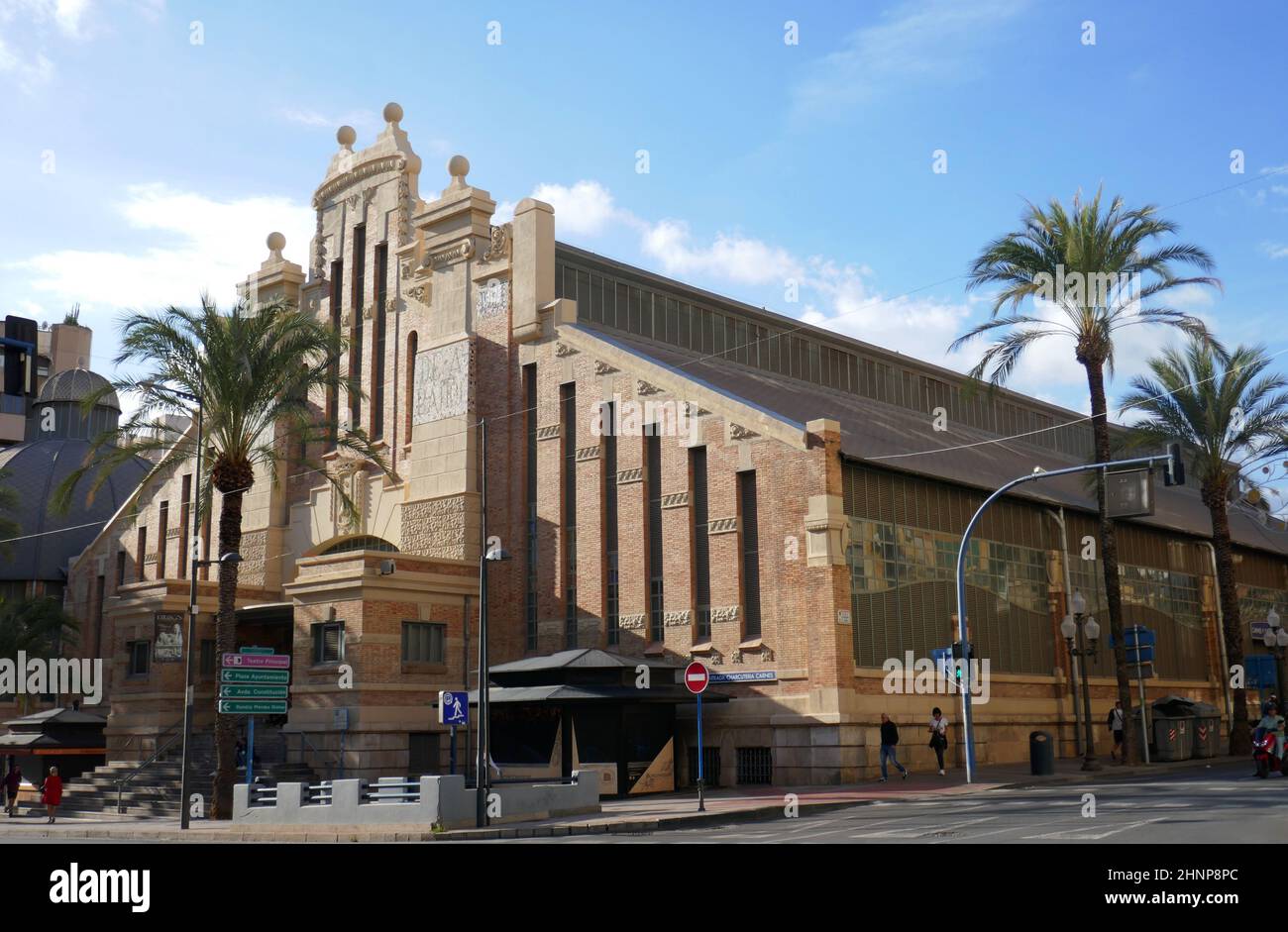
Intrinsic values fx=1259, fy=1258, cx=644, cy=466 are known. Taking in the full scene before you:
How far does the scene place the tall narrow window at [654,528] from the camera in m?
35.2

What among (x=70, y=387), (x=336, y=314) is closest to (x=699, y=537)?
(x=336, y=314)

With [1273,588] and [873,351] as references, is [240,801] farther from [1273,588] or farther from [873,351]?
[1273,588]

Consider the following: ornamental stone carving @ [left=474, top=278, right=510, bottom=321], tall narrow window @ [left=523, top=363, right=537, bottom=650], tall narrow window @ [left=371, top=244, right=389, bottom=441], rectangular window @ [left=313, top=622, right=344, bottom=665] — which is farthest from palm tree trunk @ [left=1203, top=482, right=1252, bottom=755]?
tall narrow window @ [left=371, top=244, right=389, bottom=441]

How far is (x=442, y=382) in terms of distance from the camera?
41.2 m

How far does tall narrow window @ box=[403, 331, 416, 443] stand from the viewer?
42.2 meters

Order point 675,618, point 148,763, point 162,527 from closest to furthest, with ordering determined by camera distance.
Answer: point 675,618, point 148,763, point 162,527

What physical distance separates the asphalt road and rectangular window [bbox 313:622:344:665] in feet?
51.3

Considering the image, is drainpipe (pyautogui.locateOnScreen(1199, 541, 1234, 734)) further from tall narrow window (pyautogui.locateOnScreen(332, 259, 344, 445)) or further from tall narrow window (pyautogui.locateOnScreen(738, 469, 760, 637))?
tall narrow window (pyautogui.locateOnScreen(332, 259, 344, 445))

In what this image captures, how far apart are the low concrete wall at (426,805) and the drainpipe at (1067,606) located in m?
19.0

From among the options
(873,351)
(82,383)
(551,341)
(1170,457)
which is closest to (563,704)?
(551,341)

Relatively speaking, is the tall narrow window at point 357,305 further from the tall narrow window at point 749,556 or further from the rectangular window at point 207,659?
the tall narrow window at point 749,556

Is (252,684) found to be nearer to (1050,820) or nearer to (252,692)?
(252,692)

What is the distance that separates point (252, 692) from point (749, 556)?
13.0 meters

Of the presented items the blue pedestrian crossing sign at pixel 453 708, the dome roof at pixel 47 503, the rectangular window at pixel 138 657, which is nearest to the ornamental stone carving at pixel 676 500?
the blue pedestrian crossing sign at pixel 453 708
